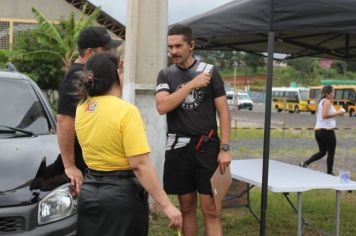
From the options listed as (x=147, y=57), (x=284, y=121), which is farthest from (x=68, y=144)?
(x=284, y=121)

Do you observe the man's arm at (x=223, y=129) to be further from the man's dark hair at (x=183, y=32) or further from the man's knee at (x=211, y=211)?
the man's dark hair at (x=183, y=32)

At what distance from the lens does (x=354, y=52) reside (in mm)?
8086

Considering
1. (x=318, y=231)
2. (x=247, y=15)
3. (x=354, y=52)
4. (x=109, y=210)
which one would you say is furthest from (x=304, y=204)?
(x=109, y=210)

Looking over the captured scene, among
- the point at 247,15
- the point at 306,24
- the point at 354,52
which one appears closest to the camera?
the point at 306,24

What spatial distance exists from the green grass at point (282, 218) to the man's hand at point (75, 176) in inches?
89.8

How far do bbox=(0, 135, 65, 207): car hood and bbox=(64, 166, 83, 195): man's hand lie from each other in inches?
4.3

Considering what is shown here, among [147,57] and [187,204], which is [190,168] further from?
[147,57]

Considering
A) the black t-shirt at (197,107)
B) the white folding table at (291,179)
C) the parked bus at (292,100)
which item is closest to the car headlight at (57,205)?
the black t-shirt at (197,107)

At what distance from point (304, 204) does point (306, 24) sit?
340cm

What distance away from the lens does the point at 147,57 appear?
6102mm

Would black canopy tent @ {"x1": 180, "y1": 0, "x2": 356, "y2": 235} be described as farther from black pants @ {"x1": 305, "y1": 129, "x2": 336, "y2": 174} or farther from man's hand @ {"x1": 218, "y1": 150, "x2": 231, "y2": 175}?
black pants @ {"x1": 305, "y1": 129, "x2": 336, "y2": 174}

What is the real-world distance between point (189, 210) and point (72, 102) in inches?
57.2

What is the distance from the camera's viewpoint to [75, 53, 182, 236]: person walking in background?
2.64 m

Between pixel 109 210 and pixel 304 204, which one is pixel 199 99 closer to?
pixel 109 210
